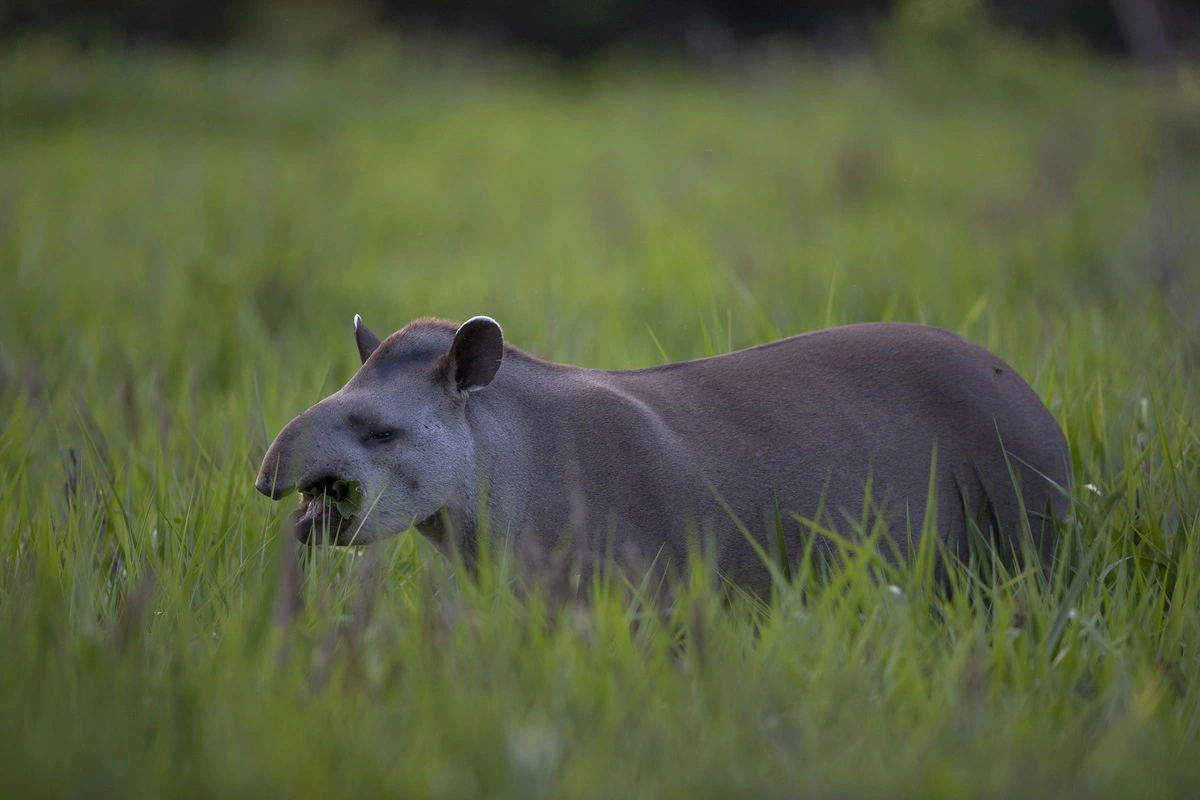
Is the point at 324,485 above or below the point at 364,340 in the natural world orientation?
below

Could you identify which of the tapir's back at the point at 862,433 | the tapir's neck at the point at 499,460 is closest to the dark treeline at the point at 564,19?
the tapir's back at the point at 862,433

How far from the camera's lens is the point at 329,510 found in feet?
8.05

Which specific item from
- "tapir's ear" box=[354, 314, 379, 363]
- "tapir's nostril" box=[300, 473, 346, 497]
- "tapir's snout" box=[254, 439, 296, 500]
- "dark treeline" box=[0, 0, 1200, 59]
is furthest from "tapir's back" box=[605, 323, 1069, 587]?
"dark treeline" box=[0, 0, 1200, 59]

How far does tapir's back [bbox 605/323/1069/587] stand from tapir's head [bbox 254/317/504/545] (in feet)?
1.40

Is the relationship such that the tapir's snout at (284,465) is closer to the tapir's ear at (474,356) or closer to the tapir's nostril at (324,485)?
the tapir's nostril at (324,485)

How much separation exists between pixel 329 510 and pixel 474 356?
17.5 inches

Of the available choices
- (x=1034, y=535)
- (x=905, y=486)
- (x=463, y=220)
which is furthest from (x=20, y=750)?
(x=463, y=220)

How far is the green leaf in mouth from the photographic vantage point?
7.96 ft

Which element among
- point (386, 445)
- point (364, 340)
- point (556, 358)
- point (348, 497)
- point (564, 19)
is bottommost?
point (556, 358)

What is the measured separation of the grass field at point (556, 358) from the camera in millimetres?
1851

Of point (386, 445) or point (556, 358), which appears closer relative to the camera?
point (386, 445)

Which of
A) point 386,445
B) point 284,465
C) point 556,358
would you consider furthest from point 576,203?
point 284,465

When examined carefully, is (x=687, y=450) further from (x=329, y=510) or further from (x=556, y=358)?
(x=556, y=358)

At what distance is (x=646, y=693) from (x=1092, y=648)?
37.8 inches
